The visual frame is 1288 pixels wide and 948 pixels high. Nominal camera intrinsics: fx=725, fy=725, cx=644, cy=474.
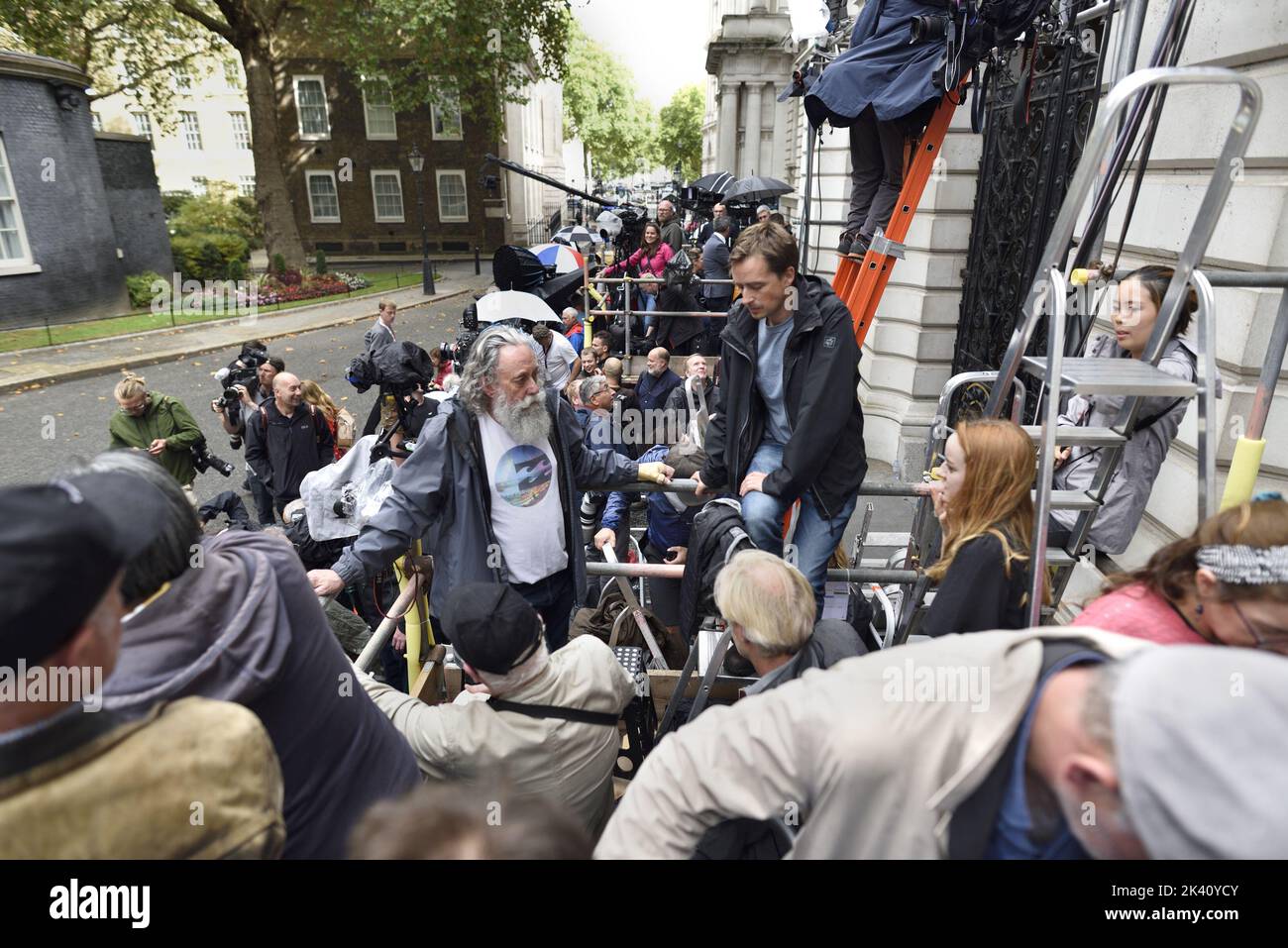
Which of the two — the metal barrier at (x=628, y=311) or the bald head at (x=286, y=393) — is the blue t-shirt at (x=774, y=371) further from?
the metal barrier at (x=628, y=311)

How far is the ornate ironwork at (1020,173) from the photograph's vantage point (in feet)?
17.9

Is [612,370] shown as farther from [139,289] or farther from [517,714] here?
[139,289]

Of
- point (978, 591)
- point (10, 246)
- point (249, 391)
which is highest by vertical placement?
point (10, 246)

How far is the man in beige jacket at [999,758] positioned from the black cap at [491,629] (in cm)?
81

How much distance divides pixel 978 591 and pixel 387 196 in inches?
1534

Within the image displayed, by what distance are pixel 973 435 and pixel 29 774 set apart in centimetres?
239

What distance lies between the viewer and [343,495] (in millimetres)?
4254

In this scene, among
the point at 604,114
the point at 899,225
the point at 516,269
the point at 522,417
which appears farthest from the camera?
the point at 604,114

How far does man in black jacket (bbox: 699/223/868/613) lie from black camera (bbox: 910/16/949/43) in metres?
2.17

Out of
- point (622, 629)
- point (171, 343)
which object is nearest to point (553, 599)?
point (622, 629)

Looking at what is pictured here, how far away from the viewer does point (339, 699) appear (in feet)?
5.90

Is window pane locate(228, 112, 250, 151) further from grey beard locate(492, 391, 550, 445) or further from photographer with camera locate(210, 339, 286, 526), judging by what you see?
grey beard locate(492, 391, 550, 445)
